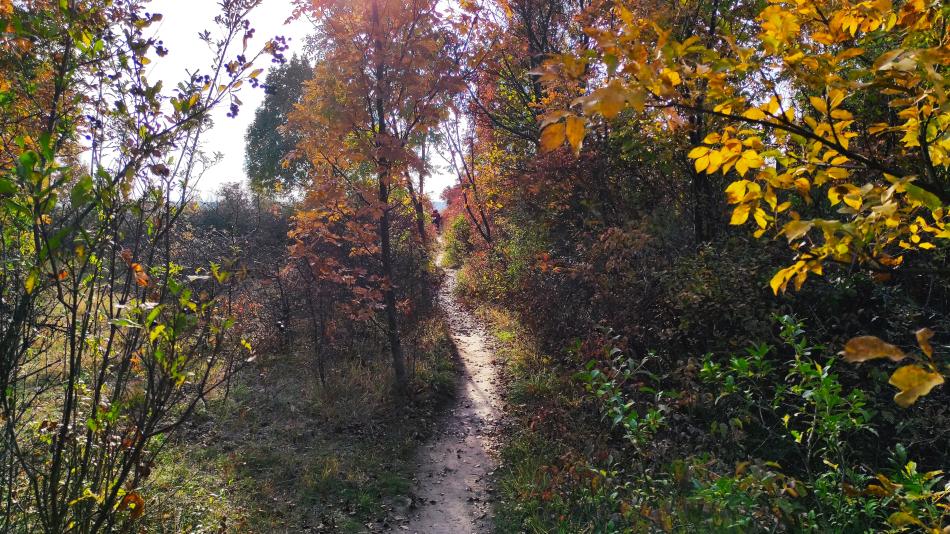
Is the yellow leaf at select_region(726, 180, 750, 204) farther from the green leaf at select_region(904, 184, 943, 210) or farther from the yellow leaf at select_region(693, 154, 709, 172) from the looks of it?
the green leaf at select_region(904, 184, 943, 210)

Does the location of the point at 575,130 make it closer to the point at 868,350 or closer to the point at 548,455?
the point at 868,350

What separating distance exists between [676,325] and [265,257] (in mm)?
9864

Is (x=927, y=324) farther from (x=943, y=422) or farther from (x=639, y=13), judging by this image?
(x=639, y=13)

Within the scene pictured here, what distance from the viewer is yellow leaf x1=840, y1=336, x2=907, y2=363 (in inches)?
A: 40.5

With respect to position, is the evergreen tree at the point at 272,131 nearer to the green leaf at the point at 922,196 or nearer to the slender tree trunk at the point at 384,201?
the slender tree trunk at the point at 384,201

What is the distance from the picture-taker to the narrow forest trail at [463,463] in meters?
5.12

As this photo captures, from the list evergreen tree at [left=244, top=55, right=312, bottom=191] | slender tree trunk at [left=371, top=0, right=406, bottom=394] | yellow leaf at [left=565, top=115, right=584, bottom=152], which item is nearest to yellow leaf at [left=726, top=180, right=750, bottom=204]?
yellow leaf at [left=565, top=115, right=584, bottom=152]

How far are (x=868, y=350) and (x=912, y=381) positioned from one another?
10cm

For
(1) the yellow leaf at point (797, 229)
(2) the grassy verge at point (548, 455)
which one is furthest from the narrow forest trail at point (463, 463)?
(1) the yellow leaf at point (797, 229)

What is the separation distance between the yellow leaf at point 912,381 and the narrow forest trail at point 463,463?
4.48m

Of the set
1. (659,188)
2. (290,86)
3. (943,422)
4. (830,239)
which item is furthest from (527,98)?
(290,86)

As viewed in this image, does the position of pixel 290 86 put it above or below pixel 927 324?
above

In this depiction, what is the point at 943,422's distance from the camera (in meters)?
3.41

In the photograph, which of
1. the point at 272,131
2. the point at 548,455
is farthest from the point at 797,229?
the point at 272,131
